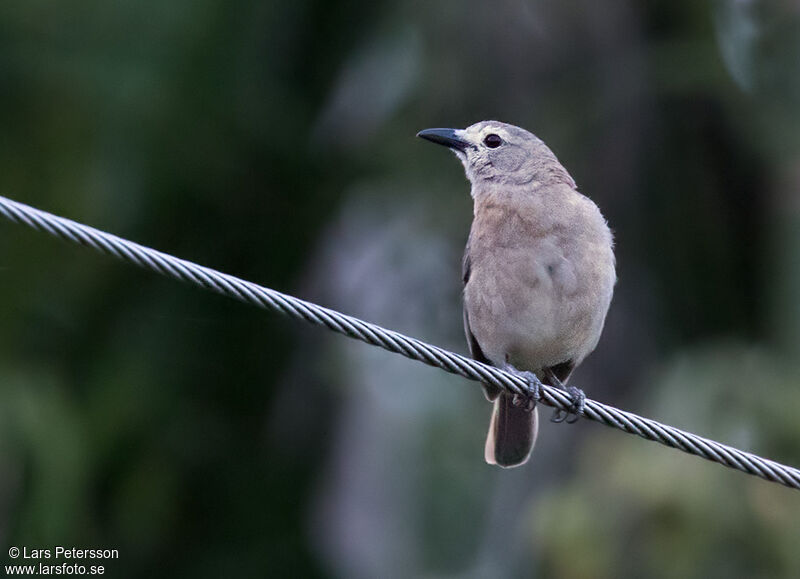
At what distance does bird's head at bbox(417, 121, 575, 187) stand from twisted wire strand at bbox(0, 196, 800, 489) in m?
1.86

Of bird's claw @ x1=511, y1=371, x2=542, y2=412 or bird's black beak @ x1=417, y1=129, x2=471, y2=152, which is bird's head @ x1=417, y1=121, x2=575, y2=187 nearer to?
bird's black beak @ x1=417, y1=129, x2=471, y2=152

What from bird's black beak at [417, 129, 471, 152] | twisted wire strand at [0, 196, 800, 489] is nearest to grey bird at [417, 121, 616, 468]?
bird's black beak at [417, 129, 471, 152]

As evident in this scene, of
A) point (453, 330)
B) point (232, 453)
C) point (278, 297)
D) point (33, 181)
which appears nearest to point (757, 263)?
point (453, 330)

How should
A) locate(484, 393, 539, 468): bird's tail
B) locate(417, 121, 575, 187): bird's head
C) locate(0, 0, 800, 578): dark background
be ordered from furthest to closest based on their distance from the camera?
locate(0, 0, 800, 578): dark background
locate(484, 393, 539, 468): bird's tail
locate(417, 121, 575, 187): bird's head

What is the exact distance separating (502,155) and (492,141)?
188mm

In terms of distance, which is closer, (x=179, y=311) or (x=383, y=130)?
(x=179, y=311)

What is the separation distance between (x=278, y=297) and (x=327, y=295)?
553 cm

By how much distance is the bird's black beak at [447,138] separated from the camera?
650cm

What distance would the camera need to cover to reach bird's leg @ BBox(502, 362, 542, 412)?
200 inches

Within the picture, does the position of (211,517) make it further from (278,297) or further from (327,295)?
(278,297)

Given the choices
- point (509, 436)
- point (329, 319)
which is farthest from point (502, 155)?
point (329, 319)

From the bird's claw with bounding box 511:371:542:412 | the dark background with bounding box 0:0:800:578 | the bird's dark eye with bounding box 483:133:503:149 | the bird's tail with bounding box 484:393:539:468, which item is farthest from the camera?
the dark background with bounding box 0:0:800:578

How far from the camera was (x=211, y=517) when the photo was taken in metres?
8.43

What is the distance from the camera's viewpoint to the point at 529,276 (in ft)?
18.3
